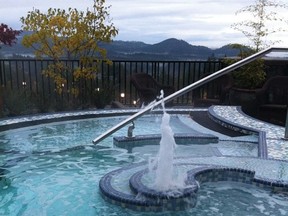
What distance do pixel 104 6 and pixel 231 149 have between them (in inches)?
168

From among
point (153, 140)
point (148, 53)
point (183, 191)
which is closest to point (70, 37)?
point (148, 53)

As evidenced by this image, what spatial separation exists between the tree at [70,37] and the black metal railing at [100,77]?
18 cm

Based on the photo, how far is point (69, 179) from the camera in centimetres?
383

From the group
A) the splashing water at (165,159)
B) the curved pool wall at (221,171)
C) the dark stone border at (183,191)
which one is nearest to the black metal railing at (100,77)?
the curved pool wall at (221,171)

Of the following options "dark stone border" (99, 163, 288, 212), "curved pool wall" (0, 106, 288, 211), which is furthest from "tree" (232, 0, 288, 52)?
"dark stone border" (99, 163, 288, 212)

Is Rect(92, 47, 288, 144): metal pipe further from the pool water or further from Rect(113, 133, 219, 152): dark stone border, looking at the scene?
Rect(113, 133, 219, 152): dark stone border

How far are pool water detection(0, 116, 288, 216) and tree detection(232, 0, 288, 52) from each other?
301 centimetres

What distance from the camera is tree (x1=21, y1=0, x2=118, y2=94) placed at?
22.7 feet

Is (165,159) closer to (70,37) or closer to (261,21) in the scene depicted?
(70,37)

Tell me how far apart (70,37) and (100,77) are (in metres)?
1.23

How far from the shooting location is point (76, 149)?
482cm

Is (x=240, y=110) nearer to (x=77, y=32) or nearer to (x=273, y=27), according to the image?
(x=273, y=27)

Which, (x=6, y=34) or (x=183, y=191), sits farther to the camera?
(x=6, y=34)

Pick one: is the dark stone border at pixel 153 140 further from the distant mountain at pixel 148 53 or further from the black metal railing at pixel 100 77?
the distant mountain at pixel 148 53
